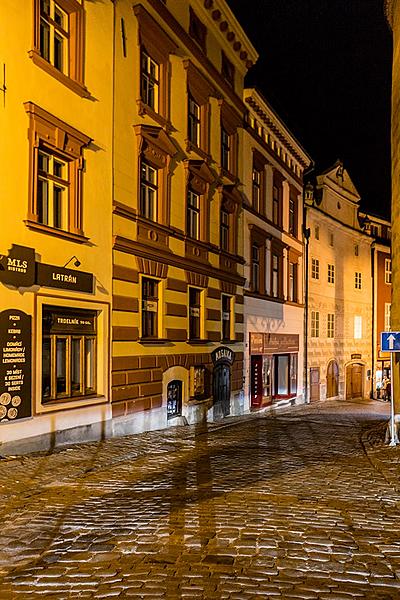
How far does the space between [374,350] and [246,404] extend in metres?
20.4

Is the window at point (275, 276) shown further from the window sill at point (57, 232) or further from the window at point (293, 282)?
the window sill at point (57, 232)

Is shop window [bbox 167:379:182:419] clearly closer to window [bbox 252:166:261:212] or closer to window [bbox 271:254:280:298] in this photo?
window [bbox 252:166:261:212]

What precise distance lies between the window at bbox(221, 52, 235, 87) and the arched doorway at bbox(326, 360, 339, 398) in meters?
→ 18.3

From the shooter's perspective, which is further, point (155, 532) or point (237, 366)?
point (237, 366)

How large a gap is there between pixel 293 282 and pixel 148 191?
15.4m

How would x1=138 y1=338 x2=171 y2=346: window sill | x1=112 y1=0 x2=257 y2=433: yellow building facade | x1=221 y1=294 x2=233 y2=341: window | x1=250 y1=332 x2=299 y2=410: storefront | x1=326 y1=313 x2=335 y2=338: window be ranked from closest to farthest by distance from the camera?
1. x1=112 y1=0 x2=257 y2=433: yellow building facade
2. x1=138 y1=338 x2=171 y2=346: window sill
3. x1=221 y1=294 x2=233 y2=341: window
4. x1=250 y1=332 x2=299 y2=410: storefront
5. x1=326 y1=313 x2=335 y2=338: window

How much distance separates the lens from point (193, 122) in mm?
19875

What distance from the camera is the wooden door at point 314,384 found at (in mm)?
33019

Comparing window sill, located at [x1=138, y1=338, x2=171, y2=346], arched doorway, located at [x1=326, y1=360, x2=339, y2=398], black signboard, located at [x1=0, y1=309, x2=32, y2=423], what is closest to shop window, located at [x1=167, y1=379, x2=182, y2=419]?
window sill, located at [x1=138, y1=338, x2=171, y2=346]

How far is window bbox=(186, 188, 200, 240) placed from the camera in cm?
1945

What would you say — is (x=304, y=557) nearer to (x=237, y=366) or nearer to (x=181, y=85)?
(x=181, y=85)

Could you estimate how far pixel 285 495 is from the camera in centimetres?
877

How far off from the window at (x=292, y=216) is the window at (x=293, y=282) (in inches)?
65.6

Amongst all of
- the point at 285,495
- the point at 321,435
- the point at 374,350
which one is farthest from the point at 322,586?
the point at 374,350
